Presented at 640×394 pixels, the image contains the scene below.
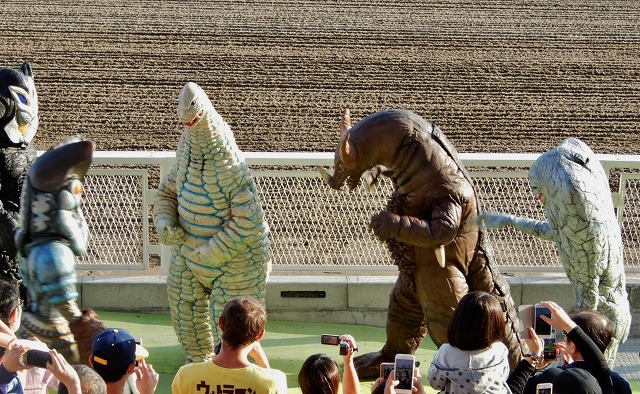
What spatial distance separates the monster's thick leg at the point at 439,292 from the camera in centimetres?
609

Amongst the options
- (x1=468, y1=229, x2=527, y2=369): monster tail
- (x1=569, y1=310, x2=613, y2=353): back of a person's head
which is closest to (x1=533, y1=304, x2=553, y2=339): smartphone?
(x1=569, y1=310, x2=613, y2=353): back of a person's head

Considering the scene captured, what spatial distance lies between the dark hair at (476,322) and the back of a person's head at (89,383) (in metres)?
1.39

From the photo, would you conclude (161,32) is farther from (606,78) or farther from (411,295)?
(411,295)

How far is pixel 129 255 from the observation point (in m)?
8.45

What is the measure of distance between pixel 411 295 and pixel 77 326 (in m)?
1.95

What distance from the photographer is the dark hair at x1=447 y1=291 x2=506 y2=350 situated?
434 cm

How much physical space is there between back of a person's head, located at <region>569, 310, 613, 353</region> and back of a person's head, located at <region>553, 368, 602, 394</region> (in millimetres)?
501

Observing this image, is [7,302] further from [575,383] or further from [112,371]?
[575,383]

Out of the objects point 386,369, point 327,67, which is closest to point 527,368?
point 386,369

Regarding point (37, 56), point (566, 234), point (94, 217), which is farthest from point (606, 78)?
point (566, 234)

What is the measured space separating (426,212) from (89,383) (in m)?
2.34

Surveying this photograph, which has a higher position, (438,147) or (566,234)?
(438,147)

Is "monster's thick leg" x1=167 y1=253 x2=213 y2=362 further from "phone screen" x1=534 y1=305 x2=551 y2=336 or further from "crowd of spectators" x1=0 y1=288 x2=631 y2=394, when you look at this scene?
"phone screen" x1=534 y1=305 x2=551 y2=336

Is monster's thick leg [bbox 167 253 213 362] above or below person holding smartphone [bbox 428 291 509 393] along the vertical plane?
Result: below
